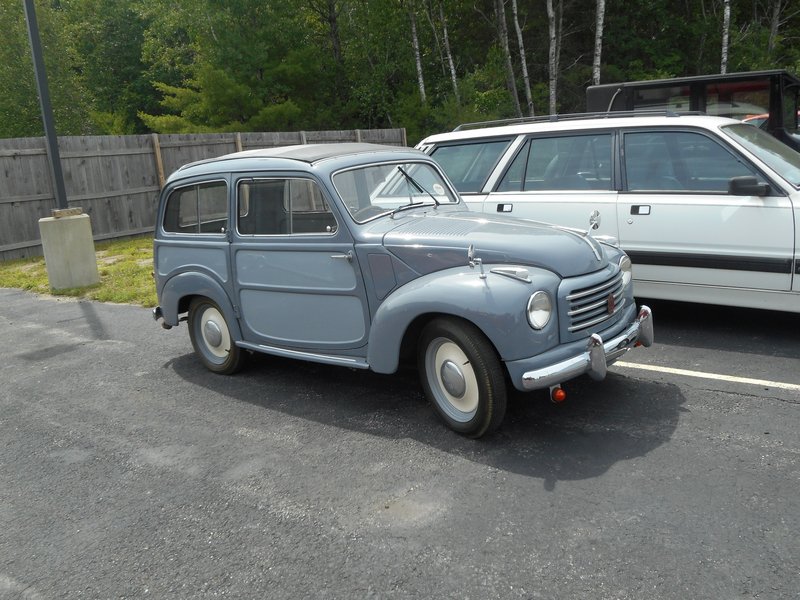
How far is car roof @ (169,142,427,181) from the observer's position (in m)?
5.06

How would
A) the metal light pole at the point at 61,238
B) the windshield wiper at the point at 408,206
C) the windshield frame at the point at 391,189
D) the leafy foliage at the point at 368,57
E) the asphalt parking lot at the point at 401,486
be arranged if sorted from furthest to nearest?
the leafy foliage at the point at 368,57
the metal light pole at the point at 61,238
the windshield wiper at the point at 408,206
the windshield frame at the point at 391,189
the asphalt parking lot at the point at 401,486

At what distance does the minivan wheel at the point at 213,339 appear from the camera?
574cm

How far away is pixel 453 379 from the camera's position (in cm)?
419

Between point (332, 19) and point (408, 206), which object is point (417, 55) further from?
point (408, 206)

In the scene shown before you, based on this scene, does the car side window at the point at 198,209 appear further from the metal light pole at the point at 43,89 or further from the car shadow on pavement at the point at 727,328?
the metal light pole at the point at 43,89

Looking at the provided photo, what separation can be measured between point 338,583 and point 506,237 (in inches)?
90.5

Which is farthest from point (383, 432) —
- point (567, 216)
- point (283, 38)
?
point (283, 38)

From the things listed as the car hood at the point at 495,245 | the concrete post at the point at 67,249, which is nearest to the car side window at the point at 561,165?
the car hood at the point at 495,245

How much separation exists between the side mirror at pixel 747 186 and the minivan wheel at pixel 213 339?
4.16m

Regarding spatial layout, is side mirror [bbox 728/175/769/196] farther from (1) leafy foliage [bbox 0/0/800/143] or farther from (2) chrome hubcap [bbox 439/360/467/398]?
(1) leafy foliage [bbox 0/0/800/143]

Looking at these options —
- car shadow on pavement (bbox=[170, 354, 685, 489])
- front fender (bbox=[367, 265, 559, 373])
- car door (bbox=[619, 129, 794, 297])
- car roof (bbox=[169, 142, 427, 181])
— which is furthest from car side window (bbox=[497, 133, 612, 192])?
front fender (bbox=[367, 265, 559, 373])

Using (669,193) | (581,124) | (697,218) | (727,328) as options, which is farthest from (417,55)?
(727,328)

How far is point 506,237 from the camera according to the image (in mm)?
4348

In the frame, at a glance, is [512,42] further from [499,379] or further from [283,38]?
[499,379]
